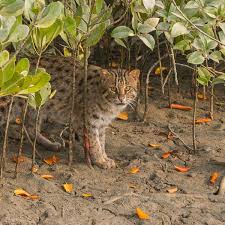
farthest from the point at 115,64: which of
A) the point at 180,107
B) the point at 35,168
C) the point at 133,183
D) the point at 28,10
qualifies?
the point at 28,10

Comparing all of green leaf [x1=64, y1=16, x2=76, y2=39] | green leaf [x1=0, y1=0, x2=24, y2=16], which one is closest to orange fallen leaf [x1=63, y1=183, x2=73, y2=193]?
green leaf [x1=64, y1=16, x2=76, y2=39]

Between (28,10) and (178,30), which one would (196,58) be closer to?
(178,30)

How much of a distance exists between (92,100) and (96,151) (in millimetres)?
534

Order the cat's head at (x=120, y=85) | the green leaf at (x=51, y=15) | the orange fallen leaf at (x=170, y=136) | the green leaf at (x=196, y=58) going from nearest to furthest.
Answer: the green leaf at (x=51, y=15), the green leaf at (x=196, y=58), the cat's head at (x=120, y=85), the orange fallen leaf at (x=170, y=136)

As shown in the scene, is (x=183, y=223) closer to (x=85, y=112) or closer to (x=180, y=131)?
(x=85, y=112)

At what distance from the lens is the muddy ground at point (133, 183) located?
580 centimetres

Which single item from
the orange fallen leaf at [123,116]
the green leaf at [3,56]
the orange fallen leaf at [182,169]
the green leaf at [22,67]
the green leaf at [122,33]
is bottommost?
the orange fallen leaf at [182,169]

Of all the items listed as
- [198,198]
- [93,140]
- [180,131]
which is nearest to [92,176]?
[93,140]

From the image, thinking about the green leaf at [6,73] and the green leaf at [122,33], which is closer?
the green leaf at [6,73]

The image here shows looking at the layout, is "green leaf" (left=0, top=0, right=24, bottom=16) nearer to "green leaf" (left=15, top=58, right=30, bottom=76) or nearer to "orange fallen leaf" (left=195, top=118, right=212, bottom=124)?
"green leaf" (left=15, top=58, right=30, bottom=76)

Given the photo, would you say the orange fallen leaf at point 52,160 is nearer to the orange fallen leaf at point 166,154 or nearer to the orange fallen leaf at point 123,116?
the orange fallen leaf at point 166,154

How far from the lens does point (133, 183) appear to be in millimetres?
6578

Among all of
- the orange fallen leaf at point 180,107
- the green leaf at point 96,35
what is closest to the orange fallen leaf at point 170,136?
the orange fallen leaf at point 180,107

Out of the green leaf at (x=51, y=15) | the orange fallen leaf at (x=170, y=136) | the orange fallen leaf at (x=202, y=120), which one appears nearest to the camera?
the green leaf at (x=51, y=15)
